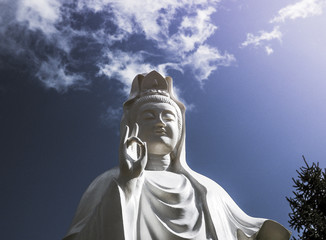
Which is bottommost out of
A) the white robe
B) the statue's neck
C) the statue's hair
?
the white robe

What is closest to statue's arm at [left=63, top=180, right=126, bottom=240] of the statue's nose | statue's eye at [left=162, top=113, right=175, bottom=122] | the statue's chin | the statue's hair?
the statue's chin

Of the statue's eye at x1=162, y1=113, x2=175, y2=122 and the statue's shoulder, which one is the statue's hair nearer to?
the statue's eye at x1=162, y1=113, x2=175, y2=122

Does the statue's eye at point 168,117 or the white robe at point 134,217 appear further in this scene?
the statue's eye at point 168,117

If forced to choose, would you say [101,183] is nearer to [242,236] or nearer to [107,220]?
[107,220]

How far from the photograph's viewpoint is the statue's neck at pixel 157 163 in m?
4.33

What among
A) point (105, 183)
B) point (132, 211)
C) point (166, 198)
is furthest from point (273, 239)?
Answer: point (105, 183)

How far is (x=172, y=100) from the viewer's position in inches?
183

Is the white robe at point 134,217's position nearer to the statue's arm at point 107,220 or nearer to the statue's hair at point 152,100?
the statue's arm at point 107,220

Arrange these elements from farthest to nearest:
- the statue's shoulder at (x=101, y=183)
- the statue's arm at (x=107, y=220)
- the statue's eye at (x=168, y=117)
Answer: the statue's eye at (x=168, y=117) → the statue's shoulder at (x=101, y=183) → the statue's arm at (x=107, y=220)

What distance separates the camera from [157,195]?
3756 mm

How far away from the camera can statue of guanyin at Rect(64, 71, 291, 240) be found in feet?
10.7

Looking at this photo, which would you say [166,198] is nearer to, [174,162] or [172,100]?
[174,162]

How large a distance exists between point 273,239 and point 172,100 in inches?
75.5

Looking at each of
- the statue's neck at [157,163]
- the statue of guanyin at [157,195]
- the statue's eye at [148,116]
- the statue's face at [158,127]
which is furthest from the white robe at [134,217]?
the statue's eye at [148,116]
